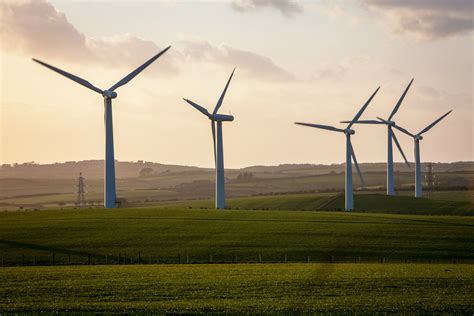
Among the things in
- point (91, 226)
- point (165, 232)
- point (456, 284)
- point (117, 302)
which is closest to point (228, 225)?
point (165, 232)

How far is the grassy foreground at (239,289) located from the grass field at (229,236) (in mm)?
11280

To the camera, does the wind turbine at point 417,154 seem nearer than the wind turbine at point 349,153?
No

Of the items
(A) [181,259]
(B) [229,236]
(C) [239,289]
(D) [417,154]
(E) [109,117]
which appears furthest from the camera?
(D) [417,154]

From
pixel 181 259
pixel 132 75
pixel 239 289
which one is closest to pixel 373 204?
pixel 132 75

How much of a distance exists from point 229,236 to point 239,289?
34.8 meters

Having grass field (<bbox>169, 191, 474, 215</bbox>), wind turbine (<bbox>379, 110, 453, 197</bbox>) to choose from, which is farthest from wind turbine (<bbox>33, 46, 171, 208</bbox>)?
wind turbine (<bbox>379, 110, 453, 197</bbox>)

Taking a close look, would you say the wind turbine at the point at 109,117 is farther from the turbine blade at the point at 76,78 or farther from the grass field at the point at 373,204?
the grass field at the point at 373,204

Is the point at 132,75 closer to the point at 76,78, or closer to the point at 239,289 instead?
the point at 76,78

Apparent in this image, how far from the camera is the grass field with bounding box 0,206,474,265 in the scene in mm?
70625

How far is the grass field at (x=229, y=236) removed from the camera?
70.6 m

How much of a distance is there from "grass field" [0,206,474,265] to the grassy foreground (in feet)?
37.0

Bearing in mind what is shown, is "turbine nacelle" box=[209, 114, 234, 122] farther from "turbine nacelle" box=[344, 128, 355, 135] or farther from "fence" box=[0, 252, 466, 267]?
"fence" box=[0, 252, 466, 267]

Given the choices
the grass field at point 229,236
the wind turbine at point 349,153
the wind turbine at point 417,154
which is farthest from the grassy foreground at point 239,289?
the wind turbine at point 417,154

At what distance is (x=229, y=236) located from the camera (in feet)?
262
